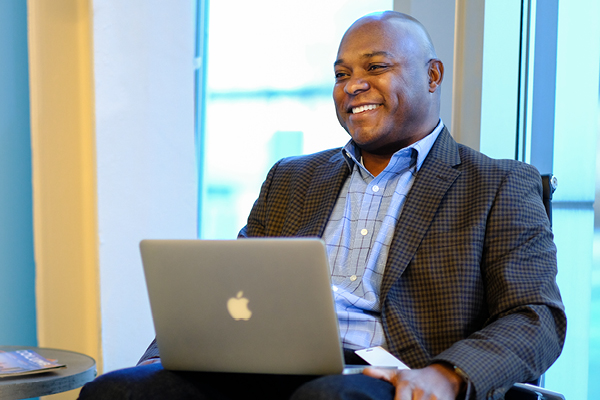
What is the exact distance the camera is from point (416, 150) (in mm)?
1590

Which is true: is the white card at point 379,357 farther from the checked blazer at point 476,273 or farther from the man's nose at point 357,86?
the man's nose at point 357,86

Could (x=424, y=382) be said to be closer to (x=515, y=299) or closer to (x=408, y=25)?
(x=515, y=299)

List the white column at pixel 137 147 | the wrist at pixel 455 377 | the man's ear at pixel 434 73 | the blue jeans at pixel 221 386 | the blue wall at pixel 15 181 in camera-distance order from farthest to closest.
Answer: the blue wall at pixel 15 181, the white column at pixel 137 147, the man's ear at pixel 434 73, the wrist at pixel 455 377, the blue jeans at pixel 221 386

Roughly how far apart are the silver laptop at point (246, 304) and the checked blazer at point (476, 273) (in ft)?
A: 0.97

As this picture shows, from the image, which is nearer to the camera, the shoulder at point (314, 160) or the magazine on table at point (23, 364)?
the magazine on table at point (23, 364)

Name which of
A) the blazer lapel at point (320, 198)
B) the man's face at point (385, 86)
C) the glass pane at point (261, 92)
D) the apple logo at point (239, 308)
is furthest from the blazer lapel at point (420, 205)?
the glass pane at point (261, 92)

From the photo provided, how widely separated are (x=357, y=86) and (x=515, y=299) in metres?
0.68

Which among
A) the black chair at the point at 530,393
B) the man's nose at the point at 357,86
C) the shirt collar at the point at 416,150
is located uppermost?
the man's nose at the point at 357,86

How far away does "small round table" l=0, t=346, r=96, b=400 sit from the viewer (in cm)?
132

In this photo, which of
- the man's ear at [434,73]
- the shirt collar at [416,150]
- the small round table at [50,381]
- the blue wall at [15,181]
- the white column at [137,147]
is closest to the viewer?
the small round table at [50,381]

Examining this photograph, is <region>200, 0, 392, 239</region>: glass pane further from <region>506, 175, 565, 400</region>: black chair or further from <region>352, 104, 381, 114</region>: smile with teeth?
<region>506, 175, 565, 400</region>: black chair

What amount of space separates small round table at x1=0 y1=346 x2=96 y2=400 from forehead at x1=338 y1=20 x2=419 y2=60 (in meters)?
1.04

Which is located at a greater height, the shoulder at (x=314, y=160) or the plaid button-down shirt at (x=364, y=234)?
the shoulder at (x=314, y=160)

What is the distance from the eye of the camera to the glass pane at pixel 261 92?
3.00 metres
